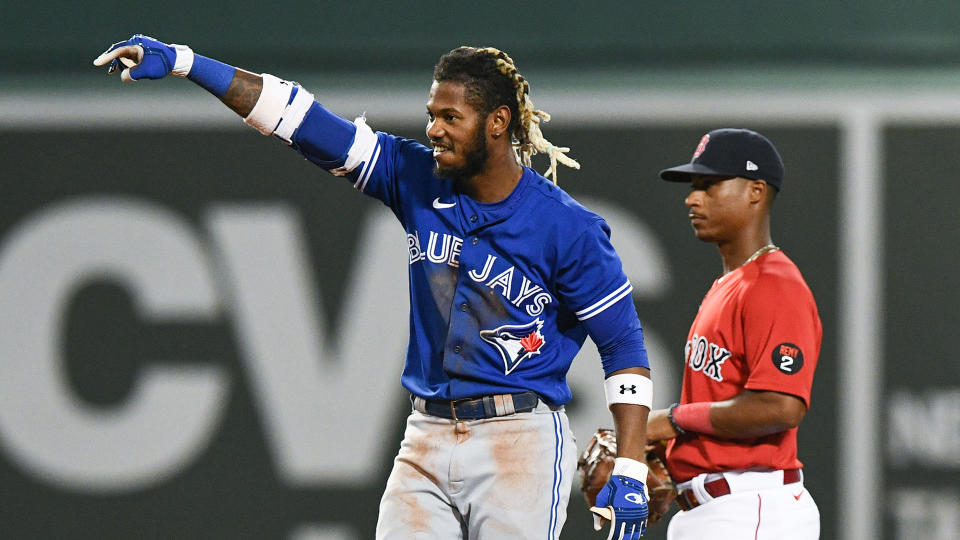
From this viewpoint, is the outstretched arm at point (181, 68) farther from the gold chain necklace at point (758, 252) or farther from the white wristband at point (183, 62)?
the gold chain necklace at point (758, 252)

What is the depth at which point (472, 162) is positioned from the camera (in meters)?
2.91

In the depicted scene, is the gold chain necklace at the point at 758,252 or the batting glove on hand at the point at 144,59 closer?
the batting glove on hand at the point at 144,59

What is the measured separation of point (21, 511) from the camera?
519 cm

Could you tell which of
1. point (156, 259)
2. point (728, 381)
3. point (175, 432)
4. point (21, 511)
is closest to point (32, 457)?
point (21, 511)

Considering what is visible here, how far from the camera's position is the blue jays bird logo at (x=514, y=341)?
2.88 meters

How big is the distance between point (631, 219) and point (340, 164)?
7.75ft

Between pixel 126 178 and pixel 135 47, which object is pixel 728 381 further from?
pixel 126 178

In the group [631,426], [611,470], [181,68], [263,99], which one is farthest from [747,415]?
[181,68]

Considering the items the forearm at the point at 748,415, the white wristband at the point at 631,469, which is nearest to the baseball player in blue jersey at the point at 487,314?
the white wristband at the point at 631,469

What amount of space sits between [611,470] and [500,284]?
77 centimetres

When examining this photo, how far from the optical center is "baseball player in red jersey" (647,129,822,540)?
10.1ft

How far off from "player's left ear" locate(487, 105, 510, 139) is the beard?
34mm

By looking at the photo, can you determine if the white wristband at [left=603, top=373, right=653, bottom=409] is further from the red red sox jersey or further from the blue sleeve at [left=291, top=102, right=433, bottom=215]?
the blue sleeve at [left=291, top=102, right=433, bottom=215]

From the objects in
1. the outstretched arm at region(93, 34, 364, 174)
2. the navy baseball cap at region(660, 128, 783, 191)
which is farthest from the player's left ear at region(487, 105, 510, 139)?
the navy baseball cap at region(660, 128, 783, 191)
